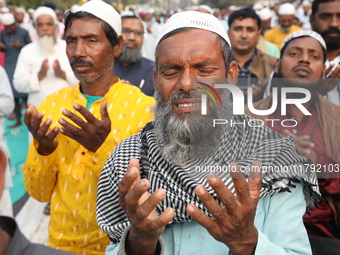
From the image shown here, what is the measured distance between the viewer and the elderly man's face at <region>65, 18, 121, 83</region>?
8.26 ft

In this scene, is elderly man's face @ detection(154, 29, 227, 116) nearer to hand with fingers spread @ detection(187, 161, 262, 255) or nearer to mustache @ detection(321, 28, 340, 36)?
hand with fingers spread @ detection(187, 161, 262, 255)

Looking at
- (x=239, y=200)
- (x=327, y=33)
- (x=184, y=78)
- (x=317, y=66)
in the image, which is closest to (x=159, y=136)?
(x=184, y=78)

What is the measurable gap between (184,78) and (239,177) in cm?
63

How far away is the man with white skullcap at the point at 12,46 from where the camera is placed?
29.4 ft

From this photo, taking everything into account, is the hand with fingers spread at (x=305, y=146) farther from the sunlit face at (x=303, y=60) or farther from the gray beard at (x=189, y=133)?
the sunlit face at (x=303, y=60)

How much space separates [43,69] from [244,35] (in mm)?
2293

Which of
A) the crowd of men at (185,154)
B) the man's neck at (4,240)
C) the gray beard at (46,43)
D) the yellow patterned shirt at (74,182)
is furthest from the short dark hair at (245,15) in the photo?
the man's neck at (4,240)

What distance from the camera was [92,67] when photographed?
2531 mm

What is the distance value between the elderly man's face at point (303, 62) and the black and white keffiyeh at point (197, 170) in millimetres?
1175

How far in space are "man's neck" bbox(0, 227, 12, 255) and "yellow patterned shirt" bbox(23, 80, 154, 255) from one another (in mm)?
929

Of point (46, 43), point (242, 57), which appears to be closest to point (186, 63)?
point (242, 57)

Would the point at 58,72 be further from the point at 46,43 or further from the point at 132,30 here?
the point at 132,30

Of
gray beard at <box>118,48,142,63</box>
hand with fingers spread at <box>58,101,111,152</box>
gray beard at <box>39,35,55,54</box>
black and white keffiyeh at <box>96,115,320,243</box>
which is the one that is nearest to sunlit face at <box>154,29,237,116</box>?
black and white keffiyeh at <box>96,115,320,243</box>

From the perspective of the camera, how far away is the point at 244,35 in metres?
4.80
